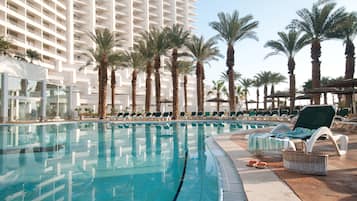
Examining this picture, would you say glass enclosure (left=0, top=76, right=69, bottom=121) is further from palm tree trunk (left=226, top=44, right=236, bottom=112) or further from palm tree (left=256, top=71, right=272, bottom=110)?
palm tree (left=256, top=71, right=272, bottom=110)

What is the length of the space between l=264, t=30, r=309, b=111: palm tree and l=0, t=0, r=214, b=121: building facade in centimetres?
2570

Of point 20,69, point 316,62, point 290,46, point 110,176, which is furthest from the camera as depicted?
point 20,69

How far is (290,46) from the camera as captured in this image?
2470cm

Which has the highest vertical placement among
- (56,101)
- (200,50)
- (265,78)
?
(200,50)

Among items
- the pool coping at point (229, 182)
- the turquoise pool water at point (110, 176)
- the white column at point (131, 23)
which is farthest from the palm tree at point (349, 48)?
the white column at point (131, 23)

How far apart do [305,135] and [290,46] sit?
21.0m

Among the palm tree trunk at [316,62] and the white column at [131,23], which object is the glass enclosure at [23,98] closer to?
the palm tree trunk at [316,62]

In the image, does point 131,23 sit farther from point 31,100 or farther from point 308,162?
point 308,162

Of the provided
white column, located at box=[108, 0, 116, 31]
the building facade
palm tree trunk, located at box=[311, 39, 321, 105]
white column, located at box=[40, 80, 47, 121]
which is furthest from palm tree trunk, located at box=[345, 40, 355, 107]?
white column, located at box=[108, 0, 116, 31]

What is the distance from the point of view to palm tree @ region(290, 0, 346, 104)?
19.7 metres

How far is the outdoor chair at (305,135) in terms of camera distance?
543cm

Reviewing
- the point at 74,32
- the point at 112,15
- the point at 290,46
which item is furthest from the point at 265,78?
the point at 74,32

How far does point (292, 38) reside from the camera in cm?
2442

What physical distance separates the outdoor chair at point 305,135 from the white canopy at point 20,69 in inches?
928
